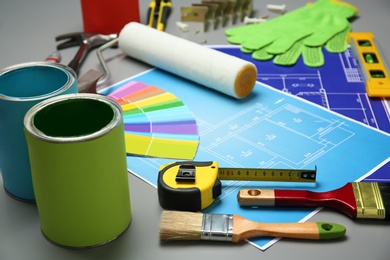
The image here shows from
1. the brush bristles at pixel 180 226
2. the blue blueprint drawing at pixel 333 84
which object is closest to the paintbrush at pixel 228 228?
the brush bristles at pixel 180 226

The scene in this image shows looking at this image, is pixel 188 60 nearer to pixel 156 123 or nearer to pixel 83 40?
pixel 156 123

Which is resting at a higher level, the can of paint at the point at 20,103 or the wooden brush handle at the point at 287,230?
the can of paint at the point at 20,103

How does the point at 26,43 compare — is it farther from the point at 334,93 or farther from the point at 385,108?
the point at 385,108

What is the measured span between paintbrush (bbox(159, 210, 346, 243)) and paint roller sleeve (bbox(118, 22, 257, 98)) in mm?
462

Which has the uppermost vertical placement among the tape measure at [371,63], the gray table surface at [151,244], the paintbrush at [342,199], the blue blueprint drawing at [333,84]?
the tape measure at [371,63]

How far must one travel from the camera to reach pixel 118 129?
867 mm

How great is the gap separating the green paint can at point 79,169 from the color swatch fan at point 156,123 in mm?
216

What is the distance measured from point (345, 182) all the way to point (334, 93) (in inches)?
14.3

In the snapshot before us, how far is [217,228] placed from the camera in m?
0.93

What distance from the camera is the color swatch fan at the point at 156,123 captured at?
1.17 metres

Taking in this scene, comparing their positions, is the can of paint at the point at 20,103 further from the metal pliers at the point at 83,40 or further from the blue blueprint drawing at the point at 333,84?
the blue blueprint drawing at the point at 333,84

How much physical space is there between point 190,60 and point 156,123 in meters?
0.22

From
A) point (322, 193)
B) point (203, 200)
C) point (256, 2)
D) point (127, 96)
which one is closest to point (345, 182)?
point (322, 193)

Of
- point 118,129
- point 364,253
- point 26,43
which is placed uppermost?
point 118,129
